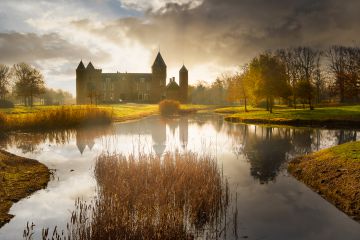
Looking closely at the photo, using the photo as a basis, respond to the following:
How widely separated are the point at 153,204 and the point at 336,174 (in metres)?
8.17

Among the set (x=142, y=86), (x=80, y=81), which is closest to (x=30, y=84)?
(x=80, y=81)

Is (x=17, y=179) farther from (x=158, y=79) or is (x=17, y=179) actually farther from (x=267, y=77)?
(x=158, y=79)

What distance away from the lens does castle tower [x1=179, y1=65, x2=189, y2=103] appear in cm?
10739

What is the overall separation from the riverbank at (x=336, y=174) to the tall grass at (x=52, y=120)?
26625 millimetres

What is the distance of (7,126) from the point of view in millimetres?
33906

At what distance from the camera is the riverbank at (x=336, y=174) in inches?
461

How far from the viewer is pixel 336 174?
13.9 metres

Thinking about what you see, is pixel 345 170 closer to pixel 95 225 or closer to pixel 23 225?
pixel 95 225

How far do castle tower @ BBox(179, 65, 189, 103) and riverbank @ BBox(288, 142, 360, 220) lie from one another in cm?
8934

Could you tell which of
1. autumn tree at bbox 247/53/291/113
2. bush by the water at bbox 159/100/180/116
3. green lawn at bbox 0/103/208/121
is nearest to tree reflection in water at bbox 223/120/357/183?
autumn tree at bbox 247/53/291/113

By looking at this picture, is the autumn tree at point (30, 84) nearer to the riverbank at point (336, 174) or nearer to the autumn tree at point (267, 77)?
the autumn tree at point (267, 77)

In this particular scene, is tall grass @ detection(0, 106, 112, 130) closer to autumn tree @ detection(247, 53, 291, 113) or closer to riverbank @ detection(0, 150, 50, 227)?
riverbank @ detection(0, 150, 50, 227)

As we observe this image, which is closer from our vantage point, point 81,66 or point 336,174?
point 336,174

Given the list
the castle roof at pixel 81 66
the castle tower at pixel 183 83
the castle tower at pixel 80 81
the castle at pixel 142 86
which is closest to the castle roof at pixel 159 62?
the castle at pixel 142 86
